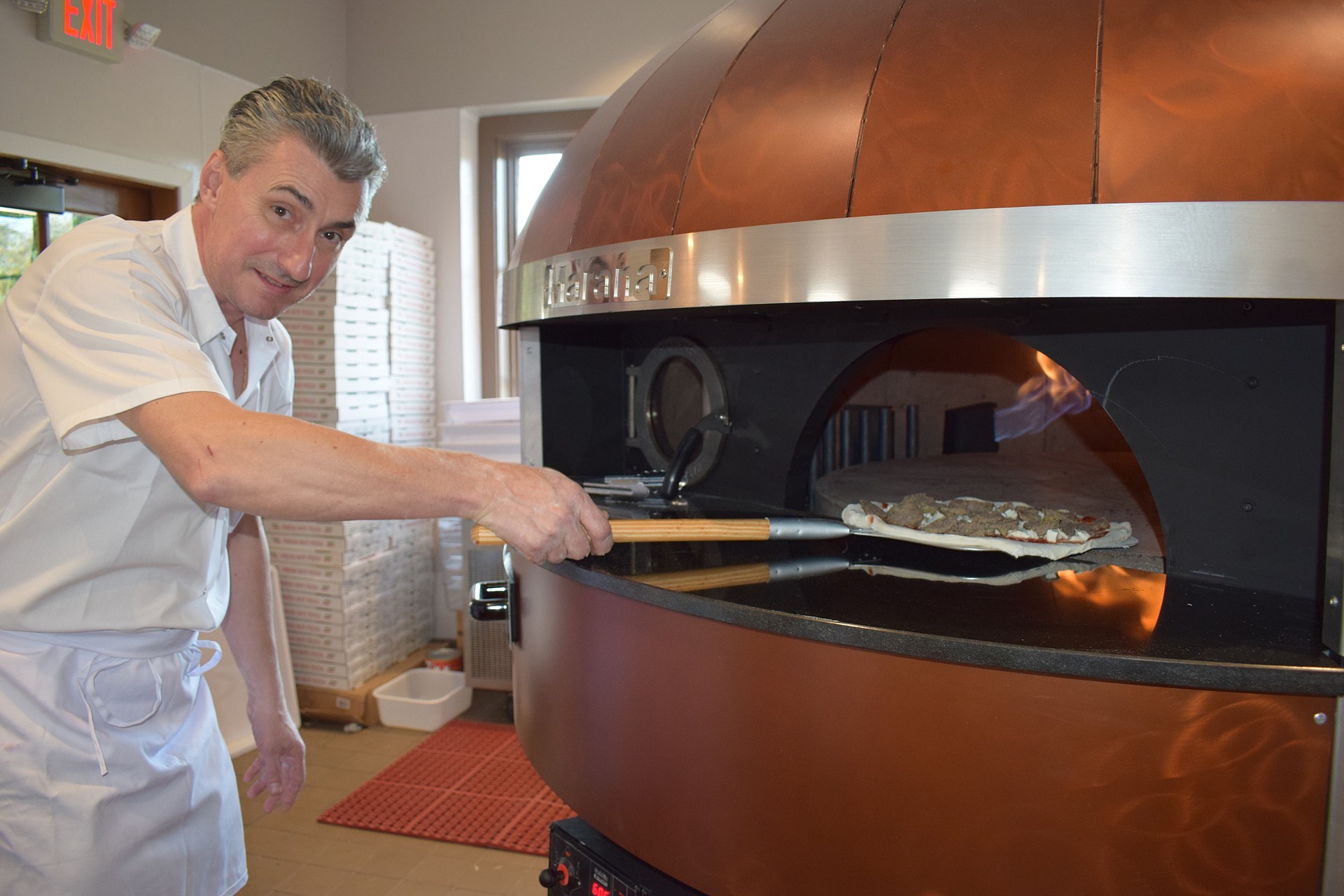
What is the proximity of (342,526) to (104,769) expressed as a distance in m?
1.94

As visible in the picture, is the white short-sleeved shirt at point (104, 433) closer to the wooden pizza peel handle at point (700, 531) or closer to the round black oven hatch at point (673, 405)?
the wooden pizza peel handle at point (700, 531)

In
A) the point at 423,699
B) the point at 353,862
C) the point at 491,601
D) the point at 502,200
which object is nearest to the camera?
the point at 491,601

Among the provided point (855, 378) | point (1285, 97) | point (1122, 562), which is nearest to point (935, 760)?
point (1122, 562)

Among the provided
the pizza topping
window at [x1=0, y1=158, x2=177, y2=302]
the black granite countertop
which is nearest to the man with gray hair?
the black granite countertop

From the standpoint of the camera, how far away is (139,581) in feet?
3.78

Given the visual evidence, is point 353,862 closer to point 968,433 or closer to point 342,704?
point 342,704

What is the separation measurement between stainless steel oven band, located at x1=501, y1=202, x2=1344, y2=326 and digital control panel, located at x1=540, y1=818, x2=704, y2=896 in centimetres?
76

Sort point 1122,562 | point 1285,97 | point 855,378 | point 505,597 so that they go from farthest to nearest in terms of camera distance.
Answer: point 855,378 → point 505,597 → point 1122,562 → point 1285,97

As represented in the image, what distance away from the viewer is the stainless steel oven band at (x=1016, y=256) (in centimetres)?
84

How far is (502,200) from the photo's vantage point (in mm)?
3742

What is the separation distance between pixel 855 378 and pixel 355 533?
6.08 ft

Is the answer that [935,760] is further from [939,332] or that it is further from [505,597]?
[939,332]

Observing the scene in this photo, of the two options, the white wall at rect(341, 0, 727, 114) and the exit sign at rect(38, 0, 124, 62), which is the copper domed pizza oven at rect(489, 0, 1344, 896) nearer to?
the exit sign at rect(38, 0, 124, 62)

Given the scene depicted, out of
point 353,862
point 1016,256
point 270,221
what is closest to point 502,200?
point 353,862
